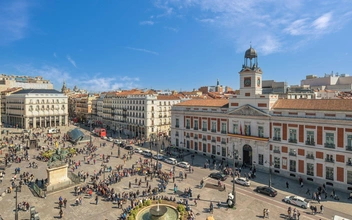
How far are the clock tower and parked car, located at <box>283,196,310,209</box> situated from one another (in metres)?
18.8

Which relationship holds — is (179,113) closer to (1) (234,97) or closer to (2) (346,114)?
(1) (234,97)

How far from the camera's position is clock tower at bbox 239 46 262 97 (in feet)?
139

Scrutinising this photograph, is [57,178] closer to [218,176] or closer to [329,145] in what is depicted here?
[218,176]

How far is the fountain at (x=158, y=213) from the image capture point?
2313 centimetres

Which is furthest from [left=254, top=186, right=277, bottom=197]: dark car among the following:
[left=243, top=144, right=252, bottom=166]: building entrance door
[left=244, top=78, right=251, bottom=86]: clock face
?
[left=244, top=78, right=251, bottom=86]: clock face

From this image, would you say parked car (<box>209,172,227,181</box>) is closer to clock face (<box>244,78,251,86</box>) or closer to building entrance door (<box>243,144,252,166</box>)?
building entrance door (<box>243,144,252,166</box>)

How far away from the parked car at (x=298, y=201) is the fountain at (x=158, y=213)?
14.3 metres

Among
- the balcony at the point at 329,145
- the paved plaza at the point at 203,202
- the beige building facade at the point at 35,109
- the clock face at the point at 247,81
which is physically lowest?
the paved plaza at the point at 203,202

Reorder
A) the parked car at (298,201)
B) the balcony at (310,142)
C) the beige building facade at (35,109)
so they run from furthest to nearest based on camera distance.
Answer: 1. the beige building facade at (35,109)
2. the balcony at (310,142)
3. the parked car at (298,201)

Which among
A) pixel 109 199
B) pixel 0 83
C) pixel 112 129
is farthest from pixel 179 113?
pixel 0 83

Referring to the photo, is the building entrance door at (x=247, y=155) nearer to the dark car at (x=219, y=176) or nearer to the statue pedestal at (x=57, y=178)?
the dark car at (x=219, y=176)

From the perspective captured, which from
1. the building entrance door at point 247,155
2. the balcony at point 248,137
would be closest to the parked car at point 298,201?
the balcony at point 248,137

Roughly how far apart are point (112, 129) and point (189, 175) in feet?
178

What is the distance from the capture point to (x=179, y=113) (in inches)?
2186
